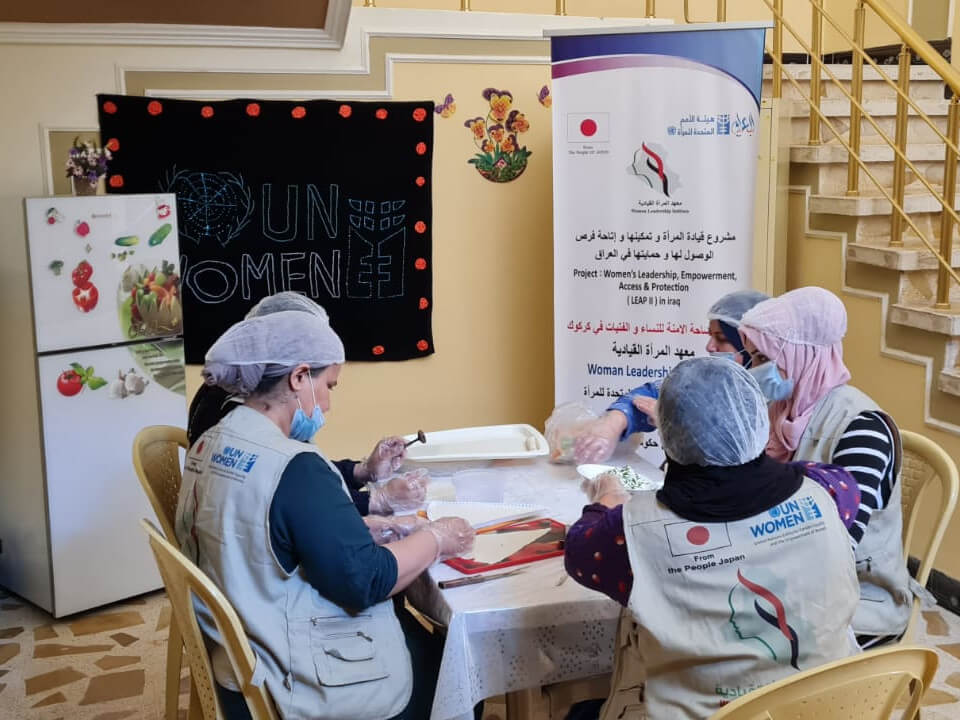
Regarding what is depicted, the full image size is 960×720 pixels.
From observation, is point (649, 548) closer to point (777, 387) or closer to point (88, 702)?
point (777, 387)

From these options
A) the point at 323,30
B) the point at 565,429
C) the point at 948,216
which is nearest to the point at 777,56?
the point at 948,216

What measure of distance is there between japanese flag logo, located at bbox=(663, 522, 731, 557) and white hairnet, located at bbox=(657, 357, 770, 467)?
0.33 feet

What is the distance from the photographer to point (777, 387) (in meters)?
2.35

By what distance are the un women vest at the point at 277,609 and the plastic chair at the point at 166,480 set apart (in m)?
0.63

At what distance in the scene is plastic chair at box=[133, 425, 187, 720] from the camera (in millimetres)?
2502

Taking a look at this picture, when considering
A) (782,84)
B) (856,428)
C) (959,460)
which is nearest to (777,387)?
(856,428)

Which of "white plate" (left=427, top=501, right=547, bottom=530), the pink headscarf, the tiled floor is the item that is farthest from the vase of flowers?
the pink headscarf

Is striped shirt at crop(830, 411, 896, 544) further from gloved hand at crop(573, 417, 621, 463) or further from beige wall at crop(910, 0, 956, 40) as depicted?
beige wall at crop(910, 0, 956, 40)

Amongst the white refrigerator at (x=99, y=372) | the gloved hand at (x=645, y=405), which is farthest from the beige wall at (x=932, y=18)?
the white refrigerator at (x=99, y=372)

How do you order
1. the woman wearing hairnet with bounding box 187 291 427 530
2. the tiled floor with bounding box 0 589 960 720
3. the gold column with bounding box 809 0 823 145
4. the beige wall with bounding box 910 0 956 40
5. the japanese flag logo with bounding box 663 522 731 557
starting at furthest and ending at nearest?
the beige wall with bounding box 910 0 956 40 < the gold column with bounding box 809 0 823 145 < the tiled floor with bounding box 0 589 960 720 < the woman wearing hairnet with bounding box 187 291 427 530 < the japanese flag logo with bounding box 663 522 731 557

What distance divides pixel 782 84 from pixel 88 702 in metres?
3.81

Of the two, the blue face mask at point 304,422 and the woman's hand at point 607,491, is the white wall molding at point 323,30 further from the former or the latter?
the woman's hand at point 607,491

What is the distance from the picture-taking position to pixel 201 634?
1963 mm

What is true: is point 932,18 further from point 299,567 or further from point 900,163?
point 299,567
